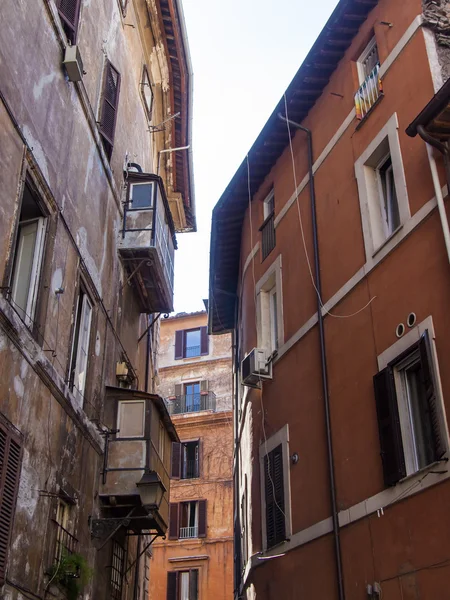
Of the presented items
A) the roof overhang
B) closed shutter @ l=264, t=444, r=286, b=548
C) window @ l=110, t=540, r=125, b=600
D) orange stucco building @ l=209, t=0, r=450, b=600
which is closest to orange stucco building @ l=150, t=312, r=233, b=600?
the roof overhang

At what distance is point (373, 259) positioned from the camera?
1105 cm

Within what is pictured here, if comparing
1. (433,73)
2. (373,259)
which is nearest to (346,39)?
(433,73)

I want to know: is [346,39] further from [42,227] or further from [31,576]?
[31,576]

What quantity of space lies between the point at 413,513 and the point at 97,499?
628 cm

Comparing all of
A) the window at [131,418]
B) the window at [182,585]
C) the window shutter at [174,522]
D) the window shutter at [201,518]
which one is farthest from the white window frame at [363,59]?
the window at [182,585]

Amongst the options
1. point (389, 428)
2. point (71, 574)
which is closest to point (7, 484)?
point (71, 574)

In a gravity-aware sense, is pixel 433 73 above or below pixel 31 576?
above

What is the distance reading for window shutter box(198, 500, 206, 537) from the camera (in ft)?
109

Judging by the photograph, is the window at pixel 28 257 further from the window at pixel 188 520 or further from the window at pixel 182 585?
the window at pixel 182 585

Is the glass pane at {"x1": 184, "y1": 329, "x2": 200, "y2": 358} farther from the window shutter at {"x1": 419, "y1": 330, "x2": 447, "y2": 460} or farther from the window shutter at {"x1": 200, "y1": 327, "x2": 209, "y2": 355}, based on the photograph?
the window shutter at {"x1": 419, "y1": 330, "x2": 447, "y2": 460}

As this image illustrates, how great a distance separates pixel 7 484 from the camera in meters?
9.13

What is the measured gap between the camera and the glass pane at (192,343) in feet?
128

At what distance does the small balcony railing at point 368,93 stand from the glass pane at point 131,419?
21.8 ft

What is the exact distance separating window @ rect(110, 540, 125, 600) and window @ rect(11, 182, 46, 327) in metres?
6.16
